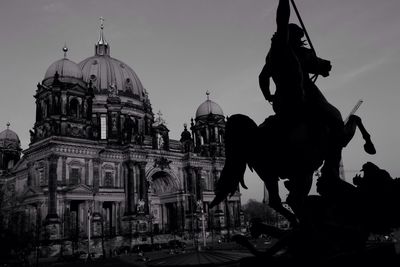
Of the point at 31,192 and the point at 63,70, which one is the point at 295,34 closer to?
the point at 31,192

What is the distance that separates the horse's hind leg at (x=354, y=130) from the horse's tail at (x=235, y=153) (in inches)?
53.9

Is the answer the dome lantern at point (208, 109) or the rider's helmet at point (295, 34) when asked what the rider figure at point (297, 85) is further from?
the dome lantern at point (208, 109)

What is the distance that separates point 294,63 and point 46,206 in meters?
46.2

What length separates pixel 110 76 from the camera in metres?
67.3

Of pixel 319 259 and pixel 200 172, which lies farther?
pixel 200 172

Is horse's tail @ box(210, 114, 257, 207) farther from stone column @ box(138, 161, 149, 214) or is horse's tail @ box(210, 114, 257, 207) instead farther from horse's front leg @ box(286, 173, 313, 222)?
stone column @ box(138, 161, 149, 214)

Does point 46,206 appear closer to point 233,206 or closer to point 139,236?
point 139,236

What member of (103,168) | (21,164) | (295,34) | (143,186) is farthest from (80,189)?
(295,34)

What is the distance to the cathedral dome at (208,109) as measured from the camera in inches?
2972

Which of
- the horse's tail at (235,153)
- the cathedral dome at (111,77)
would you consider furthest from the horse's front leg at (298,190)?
the cathedral dome at (111,77)

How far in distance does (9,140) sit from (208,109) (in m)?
37.3

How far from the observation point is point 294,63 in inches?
200

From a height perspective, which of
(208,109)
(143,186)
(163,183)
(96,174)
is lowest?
(143,186)

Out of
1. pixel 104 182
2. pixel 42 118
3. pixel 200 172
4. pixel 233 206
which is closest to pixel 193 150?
pixel 200 172
